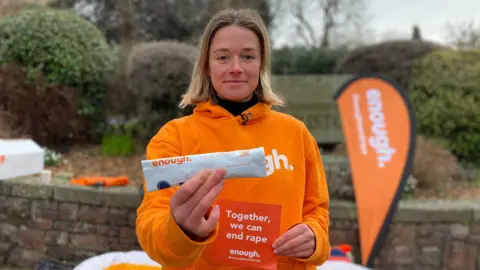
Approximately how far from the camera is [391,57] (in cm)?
845

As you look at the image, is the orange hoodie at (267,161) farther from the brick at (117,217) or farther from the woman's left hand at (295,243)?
the brick at (117,217)

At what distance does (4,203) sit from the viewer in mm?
5188

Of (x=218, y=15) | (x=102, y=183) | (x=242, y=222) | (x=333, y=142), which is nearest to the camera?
(x=242, y=222)

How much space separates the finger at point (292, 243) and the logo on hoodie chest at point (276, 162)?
0.21 m

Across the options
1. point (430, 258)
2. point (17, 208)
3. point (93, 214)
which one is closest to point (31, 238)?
point (17, 208)

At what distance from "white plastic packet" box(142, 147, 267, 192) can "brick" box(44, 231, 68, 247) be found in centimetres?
416

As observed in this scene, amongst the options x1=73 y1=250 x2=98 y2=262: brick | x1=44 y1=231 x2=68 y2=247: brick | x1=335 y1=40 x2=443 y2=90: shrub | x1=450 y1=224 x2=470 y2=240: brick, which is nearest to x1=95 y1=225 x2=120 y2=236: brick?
x1=73 y1=250 x2=98 y2=262: brick

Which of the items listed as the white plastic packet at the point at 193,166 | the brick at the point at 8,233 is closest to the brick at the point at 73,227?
the brick at the point at 8,233

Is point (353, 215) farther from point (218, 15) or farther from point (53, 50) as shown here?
point (53, 50)

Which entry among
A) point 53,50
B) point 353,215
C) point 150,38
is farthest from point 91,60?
point 150,38

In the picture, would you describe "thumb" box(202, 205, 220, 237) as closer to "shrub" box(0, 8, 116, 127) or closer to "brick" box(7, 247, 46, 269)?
"brick" box(7, 247, 46, 269)

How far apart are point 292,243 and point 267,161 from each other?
0.25 m

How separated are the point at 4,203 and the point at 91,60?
128 inches

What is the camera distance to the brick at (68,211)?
496 centimetres
